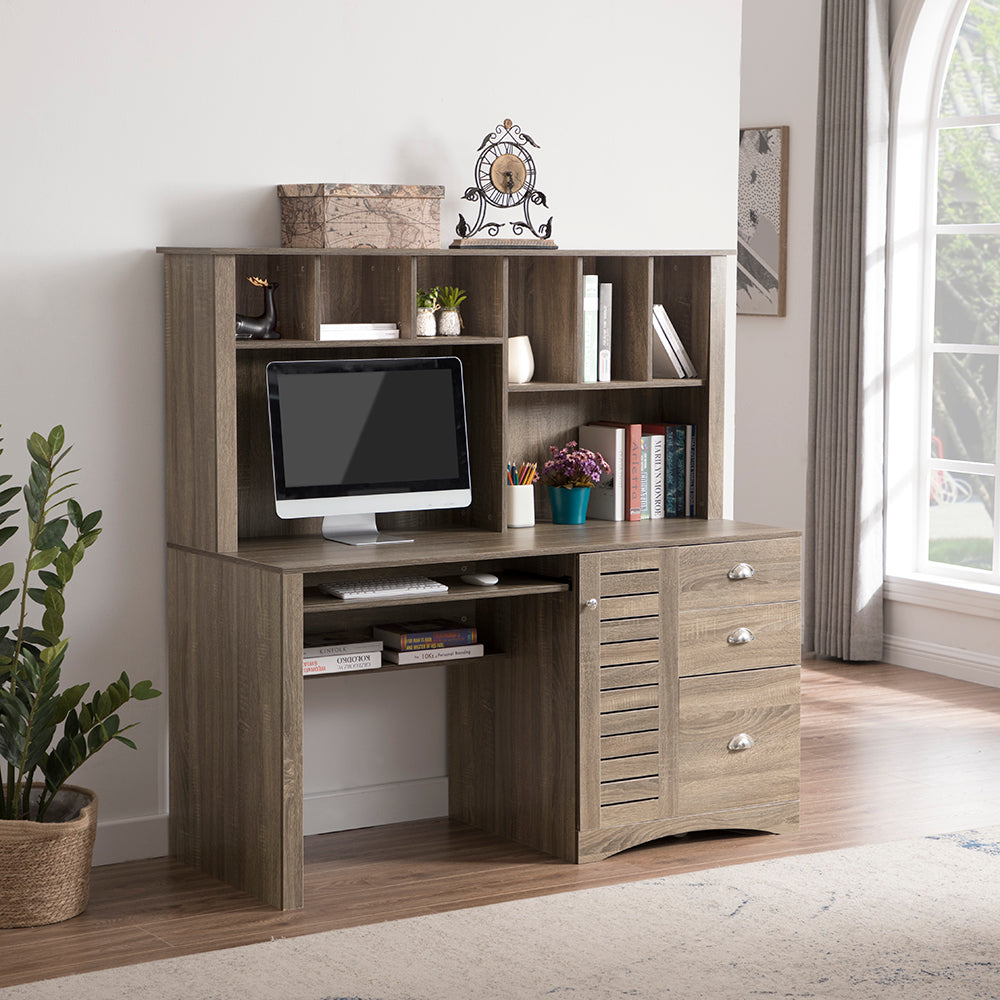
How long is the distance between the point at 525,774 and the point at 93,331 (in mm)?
Answer: 1490

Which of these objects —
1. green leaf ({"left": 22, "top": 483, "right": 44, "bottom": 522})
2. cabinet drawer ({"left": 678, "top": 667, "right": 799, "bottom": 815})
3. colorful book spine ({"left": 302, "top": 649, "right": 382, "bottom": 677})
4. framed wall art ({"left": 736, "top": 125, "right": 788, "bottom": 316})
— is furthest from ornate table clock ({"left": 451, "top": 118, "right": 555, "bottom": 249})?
framed wall art ({"left": 736, "top": 125, "right": 788, "bottom": 316})

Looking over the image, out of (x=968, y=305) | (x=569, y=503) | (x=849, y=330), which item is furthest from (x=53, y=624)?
(x=968, y=305)

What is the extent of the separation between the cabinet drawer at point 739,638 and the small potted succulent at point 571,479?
1.49ft

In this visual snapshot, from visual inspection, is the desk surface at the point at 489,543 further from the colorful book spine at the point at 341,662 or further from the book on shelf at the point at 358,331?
the book on shelf at the point at 358,331

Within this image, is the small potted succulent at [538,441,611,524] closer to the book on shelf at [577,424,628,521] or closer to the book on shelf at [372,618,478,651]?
the book on shelf at [577,424,628,521]

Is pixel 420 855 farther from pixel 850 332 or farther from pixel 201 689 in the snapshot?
pixel 850 332

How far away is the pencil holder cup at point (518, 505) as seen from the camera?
4113 millimetres

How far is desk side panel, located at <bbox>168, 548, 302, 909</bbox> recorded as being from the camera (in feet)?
11.3

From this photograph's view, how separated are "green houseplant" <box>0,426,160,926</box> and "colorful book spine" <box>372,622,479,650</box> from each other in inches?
25.0

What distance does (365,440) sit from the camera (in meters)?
3.86

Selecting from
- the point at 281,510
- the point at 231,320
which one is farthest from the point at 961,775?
the point at 231,320

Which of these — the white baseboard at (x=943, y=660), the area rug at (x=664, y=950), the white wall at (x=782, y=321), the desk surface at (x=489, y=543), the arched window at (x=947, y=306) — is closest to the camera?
the area rug at (x=664, y=950)

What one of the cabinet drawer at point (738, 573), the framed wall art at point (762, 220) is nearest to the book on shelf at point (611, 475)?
the cabinet drawer at point (738, 573)

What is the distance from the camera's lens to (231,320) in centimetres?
357
